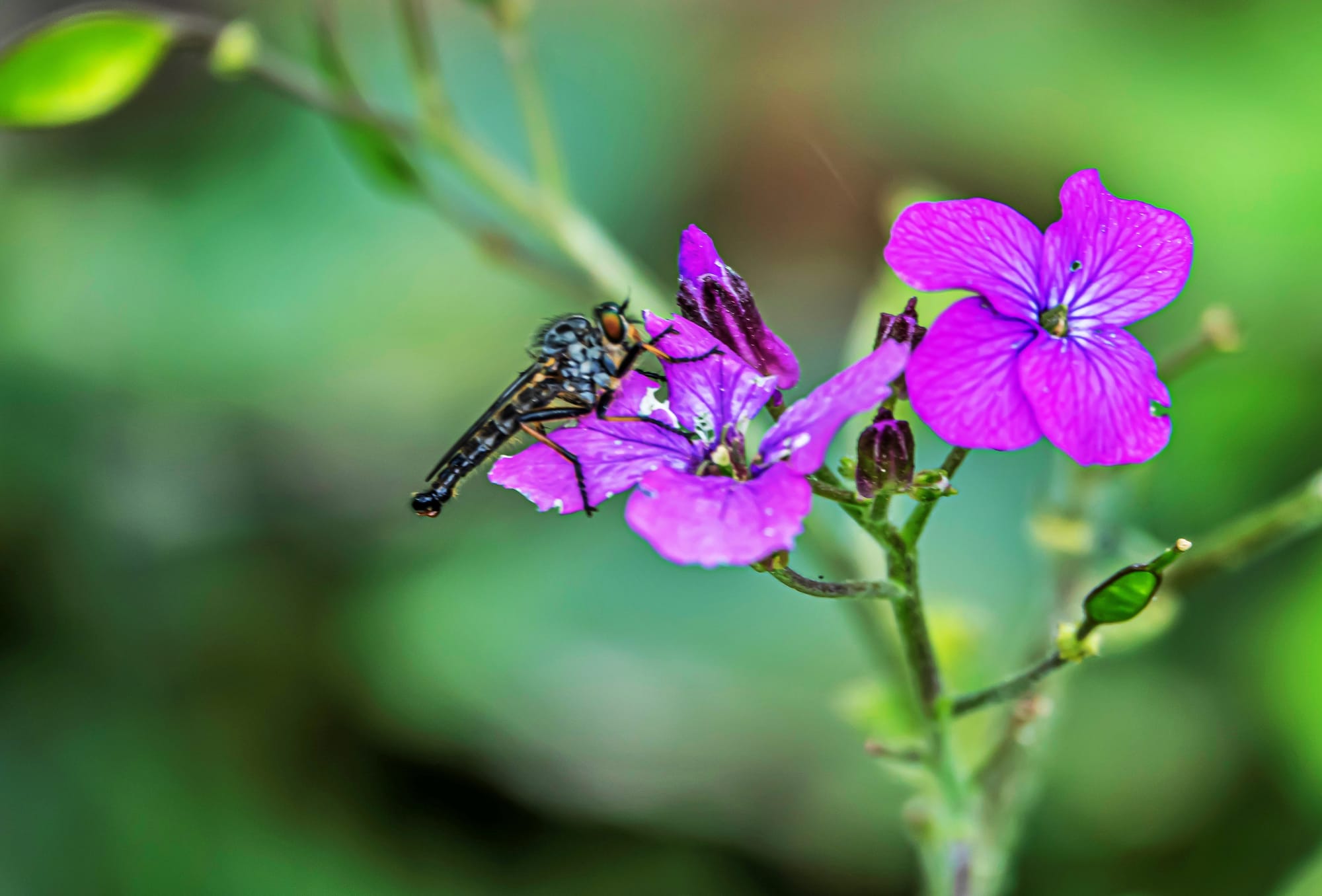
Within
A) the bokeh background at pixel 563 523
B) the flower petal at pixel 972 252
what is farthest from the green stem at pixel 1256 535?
the flower petal at pixel 972 252

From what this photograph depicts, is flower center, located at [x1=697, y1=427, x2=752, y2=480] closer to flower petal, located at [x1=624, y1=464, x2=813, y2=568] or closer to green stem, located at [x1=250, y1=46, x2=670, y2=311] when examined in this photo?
flower petal, located at [x1=624, y1=464, x2=813, y2=568]

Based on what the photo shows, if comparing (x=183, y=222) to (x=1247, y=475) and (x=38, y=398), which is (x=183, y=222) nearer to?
(x=38, y=398)

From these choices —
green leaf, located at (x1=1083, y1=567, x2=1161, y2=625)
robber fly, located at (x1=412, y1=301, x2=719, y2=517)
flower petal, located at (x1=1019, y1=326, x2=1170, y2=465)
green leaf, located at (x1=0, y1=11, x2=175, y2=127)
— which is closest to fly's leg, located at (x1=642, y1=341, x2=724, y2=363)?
robber fly, located at (x1=412, y1=301, x2=719, y2=517)

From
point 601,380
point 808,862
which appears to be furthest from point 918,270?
point 808,862

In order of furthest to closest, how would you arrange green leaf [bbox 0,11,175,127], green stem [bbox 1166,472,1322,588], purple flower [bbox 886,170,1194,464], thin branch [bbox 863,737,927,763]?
green leaf [bbox 0,11,175,127], green stem [bbox 1166,472,1322,588], thin branch [bbox 863,737,927,763], purple flower [bbox 886,170,1194,464]

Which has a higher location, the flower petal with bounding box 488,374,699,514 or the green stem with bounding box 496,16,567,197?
the green stem with bounding box 496,16,567,197

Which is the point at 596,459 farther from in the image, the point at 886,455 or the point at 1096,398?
the point at 1096,398

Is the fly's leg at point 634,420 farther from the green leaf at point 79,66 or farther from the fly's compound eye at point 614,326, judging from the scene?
the green leaf at point 79,66
